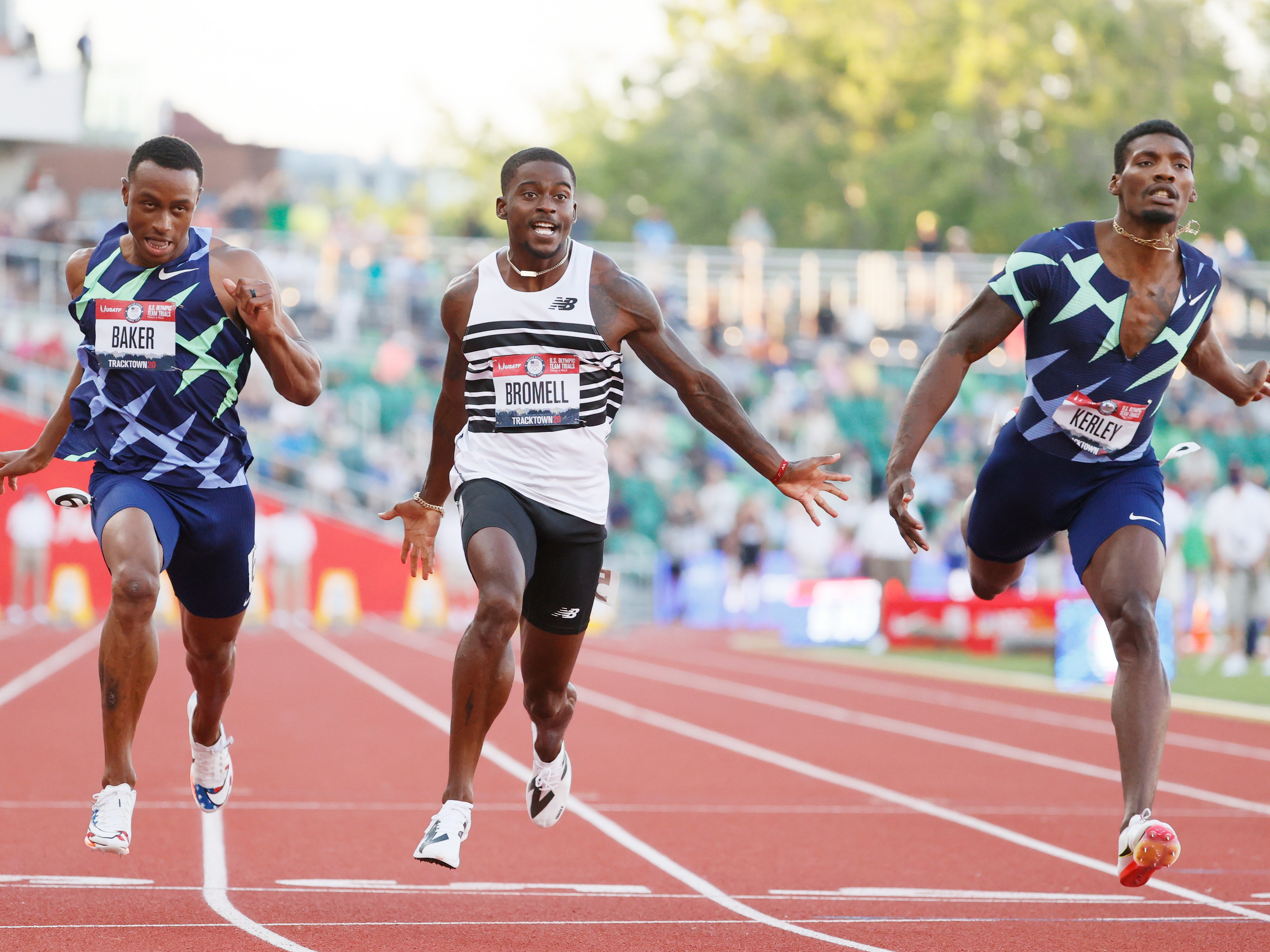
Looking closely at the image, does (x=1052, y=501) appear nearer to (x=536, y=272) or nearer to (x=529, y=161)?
(x=536, y=272)

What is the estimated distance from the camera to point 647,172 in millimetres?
50688

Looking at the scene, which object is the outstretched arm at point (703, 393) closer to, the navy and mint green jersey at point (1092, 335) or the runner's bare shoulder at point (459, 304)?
the runner's bare shoulder at point (459, 304)

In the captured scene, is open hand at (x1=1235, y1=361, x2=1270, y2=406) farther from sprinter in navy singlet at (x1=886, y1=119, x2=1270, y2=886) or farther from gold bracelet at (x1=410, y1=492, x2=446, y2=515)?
gold bracelet at (x1=410, y1=492, x2=446, y2=515)

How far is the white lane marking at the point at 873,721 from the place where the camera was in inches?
365

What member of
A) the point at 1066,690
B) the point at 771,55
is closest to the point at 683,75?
the point at 771,55

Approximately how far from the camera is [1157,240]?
5.70 metres

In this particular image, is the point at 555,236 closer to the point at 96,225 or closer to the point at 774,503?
the point at 774,503

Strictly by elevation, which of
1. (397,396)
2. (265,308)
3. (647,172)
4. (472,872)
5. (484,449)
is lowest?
(472,872)

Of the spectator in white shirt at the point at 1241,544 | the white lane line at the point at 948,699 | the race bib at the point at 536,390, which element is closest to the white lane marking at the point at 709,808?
the white lane line at the point at 948,699

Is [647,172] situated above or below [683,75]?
below

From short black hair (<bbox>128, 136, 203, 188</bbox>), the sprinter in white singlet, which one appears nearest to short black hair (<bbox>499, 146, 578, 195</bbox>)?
the sprinter in white singlet

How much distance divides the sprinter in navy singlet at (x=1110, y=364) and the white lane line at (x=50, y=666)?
23.7ft

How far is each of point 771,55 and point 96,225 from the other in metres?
29.1

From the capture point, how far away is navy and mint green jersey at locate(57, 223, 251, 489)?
574 cm
